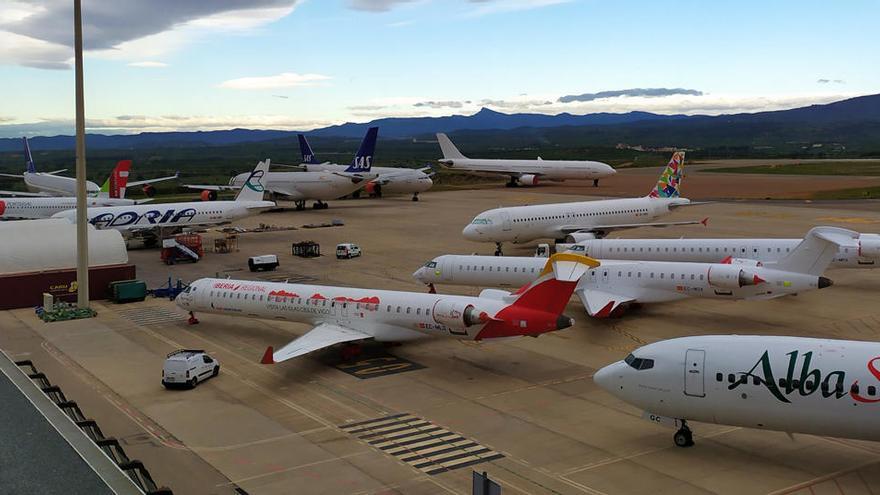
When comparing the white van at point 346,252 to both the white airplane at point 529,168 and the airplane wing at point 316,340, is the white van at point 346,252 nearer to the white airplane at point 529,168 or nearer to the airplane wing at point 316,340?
the airplane wing at point 316,340

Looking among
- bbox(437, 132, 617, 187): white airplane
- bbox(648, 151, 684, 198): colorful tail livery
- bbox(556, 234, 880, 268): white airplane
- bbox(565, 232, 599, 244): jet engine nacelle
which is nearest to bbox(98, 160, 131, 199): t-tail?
bbox(437, 132, 617, 187): white airplane

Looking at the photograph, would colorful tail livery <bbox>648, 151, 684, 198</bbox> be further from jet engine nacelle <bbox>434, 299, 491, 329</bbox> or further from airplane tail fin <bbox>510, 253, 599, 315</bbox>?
jet engine nacelle <bbox>434, 299, 491, 329</bbox>

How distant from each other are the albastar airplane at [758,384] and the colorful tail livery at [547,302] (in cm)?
714

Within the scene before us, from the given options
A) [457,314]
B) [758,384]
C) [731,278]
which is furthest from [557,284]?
[731,278]

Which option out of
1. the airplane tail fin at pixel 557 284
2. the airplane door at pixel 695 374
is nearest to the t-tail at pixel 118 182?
the airplane tail fin at pixel 557 284

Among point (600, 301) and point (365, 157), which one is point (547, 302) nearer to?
point (600, 301)

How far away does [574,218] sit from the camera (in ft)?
224

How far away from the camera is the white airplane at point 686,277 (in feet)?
125

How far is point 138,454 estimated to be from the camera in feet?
79.6

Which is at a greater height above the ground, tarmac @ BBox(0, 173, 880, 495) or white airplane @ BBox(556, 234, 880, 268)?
white airplane @ BBox(556, 234, 880, 268)

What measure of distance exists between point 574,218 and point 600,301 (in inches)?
1105

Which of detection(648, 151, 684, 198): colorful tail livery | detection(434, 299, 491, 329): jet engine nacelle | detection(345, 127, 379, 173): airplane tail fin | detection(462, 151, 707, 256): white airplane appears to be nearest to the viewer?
detection(434, 299, 491, 329): jet engine nacelle

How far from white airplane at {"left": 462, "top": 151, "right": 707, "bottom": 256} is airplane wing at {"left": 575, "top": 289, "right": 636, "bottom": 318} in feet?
68.0

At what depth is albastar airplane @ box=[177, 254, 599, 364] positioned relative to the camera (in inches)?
1250
